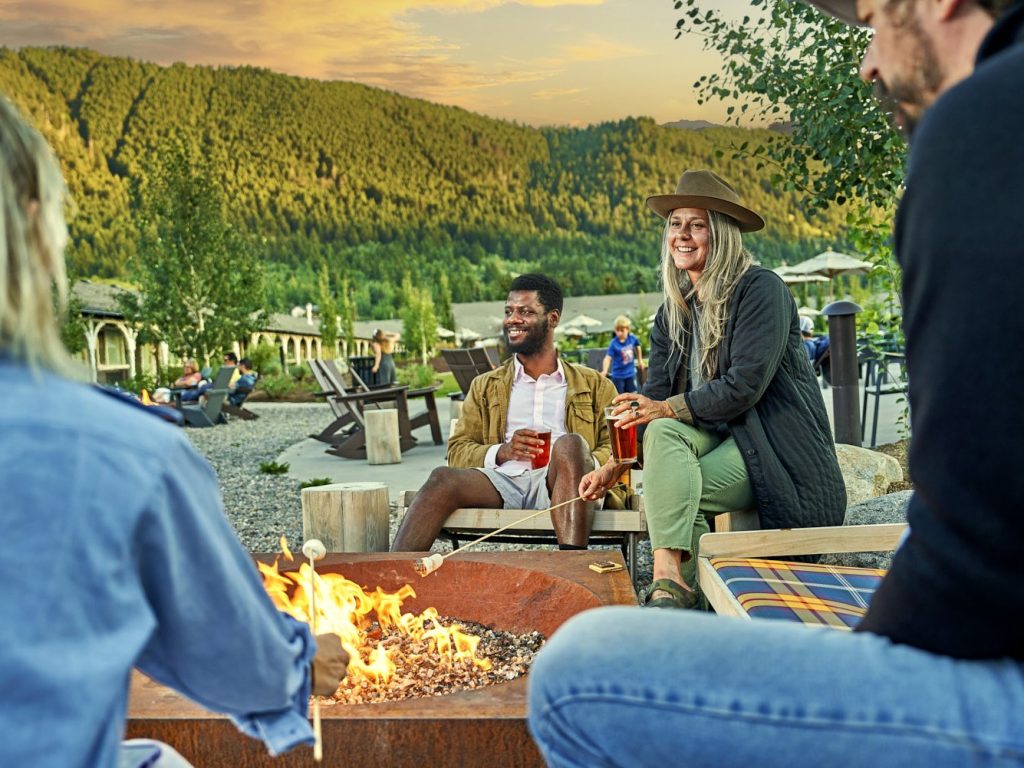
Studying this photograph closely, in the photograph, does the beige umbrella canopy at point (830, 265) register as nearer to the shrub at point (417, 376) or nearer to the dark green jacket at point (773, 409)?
the shrub at point (417, 376)

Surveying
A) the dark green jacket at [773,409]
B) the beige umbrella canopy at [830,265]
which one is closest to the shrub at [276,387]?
the beige umbrella canopy at [830,265]

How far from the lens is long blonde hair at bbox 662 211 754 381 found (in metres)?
3.67

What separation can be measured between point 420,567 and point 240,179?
9371 cm

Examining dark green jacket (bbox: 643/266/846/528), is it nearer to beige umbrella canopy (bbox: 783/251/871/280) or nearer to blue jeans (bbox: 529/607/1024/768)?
blue jeans (bbox: 529/607/1024/768)

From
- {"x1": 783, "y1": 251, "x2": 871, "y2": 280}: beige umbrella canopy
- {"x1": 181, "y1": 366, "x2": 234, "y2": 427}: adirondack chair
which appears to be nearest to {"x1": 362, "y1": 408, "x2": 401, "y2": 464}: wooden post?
{"x1": 181, "y1": 366, "x2": 234, "y2": 427}: adirondack chair

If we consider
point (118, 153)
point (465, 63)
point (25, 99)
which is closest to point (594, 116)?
point (465, 63)

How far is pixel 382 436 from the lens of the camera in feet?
31.4

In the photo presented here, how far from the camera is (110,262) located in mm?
74062

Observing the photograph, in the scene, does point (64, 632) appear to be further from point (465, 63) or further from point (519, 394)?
point (465, 63)

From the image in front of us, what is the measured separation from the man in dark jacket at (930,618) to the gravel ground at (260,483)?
3626 mm

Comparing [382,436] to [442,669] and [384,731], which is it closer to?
[442,669]

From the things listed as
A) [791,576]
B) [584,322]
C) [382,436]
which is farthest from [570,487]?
[584,322]

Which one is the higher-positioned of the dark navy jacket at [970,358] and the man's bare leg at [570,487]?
the dark navy jacket at [970,358]

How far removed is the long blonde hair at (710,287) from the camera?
3.67 metres
